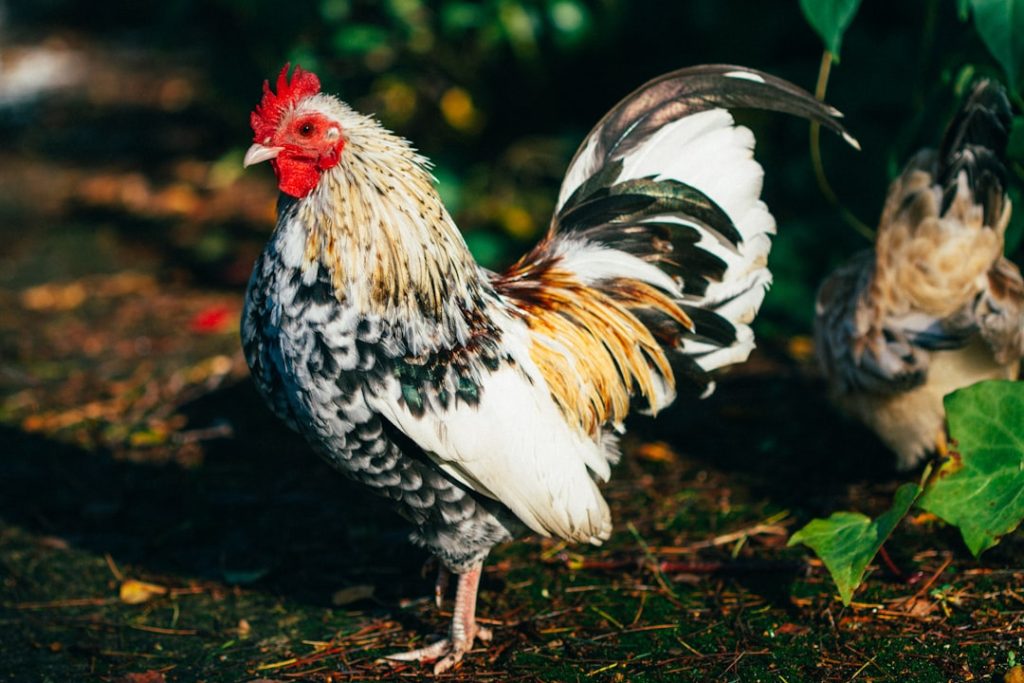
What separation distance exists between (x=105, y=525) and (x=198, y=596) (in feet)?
2.31

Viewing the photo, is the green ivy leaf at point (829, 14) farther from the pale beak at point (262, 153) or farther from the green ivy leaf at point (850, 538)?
the pale beak at point (262, 153)

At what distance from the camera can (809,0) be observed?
12.4 feet

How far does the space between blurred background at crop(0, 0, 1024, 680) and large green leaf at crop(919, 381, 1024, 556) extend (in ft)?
2.92

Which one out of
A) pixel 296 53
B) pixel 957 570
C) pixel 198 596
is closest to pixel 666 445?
pixel 957 570

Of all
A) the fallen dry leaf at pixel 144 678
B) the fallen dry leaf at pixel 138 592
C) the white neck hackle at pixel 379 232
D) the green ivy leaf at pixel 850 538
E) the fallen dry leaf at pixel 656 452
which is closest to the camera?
the white neck hackle at pixel 379 232

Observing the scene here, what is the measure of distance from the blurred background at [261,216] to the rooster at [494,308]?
925mm

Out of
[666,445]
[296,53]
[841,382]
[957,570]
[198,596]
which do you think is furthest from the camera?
[296,53]

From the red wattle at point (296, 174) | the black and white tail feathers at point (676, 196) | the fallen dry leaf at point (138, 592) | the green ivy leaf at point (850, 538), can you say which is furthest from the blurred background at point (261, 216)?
the red wattle at point (296, 174)

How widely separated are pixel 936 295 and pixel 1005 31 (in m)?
0.94

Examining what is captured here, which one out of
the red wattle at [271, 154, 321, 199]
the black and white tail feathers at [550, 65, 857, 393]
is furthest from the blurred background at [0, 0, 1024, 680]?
the red wattle at [271, 154, 321, 199]

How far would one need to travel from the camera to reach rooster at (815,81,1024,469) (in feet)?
12.5

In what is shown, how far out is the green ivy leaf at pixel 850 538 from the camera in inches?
125

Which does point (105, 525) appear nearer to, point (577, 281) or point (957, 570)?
point (577, 281)

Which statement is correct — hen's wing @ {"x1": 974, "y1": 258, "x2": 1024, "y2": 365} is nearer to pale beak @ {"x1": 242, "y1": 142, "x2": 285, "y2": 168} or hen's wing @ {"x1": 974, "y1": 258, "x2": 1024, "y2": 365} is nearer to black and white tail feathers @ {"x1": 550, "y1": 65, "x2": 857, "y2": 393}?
black and white tail feathers @ {"x1": 550, "y1": 65, "x2": 857, "y2": 393}
